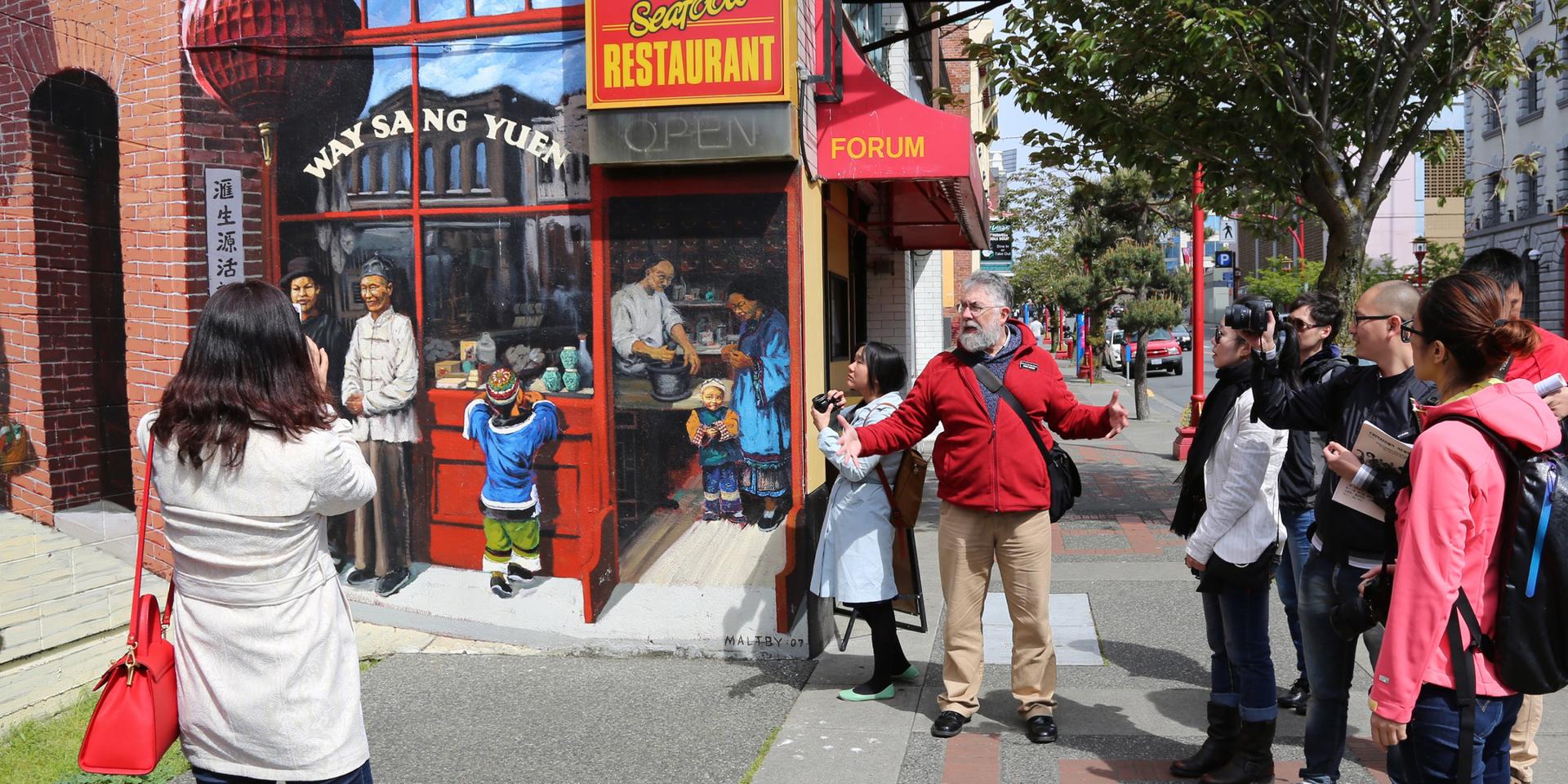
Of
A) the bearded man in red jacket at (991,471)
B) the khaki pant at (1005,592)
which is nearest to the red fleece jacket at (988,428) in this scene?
the bearded man in red jacket at (991,471)

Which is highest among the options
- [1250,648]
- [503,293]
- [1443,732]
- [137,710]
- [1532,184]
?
[1532,184]

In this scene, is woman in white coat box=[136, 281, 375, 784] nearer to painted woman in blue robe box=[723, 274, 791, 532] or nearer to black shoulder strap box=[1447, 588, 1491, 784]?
black shoulder strap box=[1447, 588, 1491, 784]

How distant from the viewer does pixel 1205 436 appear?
4523 millimetres

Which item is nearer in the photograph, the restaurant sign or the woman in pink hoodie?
the woman in pink hoodie

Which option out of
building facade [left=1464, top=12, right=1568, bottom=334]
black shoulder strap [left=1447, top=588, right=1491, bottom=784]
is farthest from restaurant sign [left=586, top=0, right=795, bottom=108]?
building facade [left=1464, top=12, right=1568, bottom=334]

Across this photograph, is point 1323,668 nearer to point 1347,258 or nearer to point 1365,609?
point 1365,609

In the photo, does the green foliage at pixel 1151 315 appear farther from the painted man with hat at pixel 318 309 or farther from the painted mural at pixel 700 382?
the painted man with hat at pixel 318 309

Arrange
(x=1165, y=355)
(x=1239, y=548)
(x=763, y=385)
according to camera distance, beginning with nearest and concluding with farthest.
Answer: (x=1239, y=548) → (x=763, y=385) → (x=1165, y=355)

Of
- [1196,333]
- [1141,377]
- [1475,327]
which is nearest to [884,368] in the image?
[1475,327]

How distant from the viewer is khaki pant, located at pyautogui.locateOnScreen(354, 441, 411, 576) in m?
6.64

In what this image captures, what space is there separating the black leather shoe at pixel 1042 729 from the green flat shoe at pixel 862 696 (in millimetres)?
737

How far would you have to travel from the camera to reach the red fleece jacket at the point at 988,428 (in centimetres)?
490

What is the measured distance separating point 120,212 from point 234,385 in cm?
370

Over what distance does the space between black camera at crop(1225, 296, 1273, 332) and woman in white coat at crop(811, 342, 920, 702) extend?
1586mm
